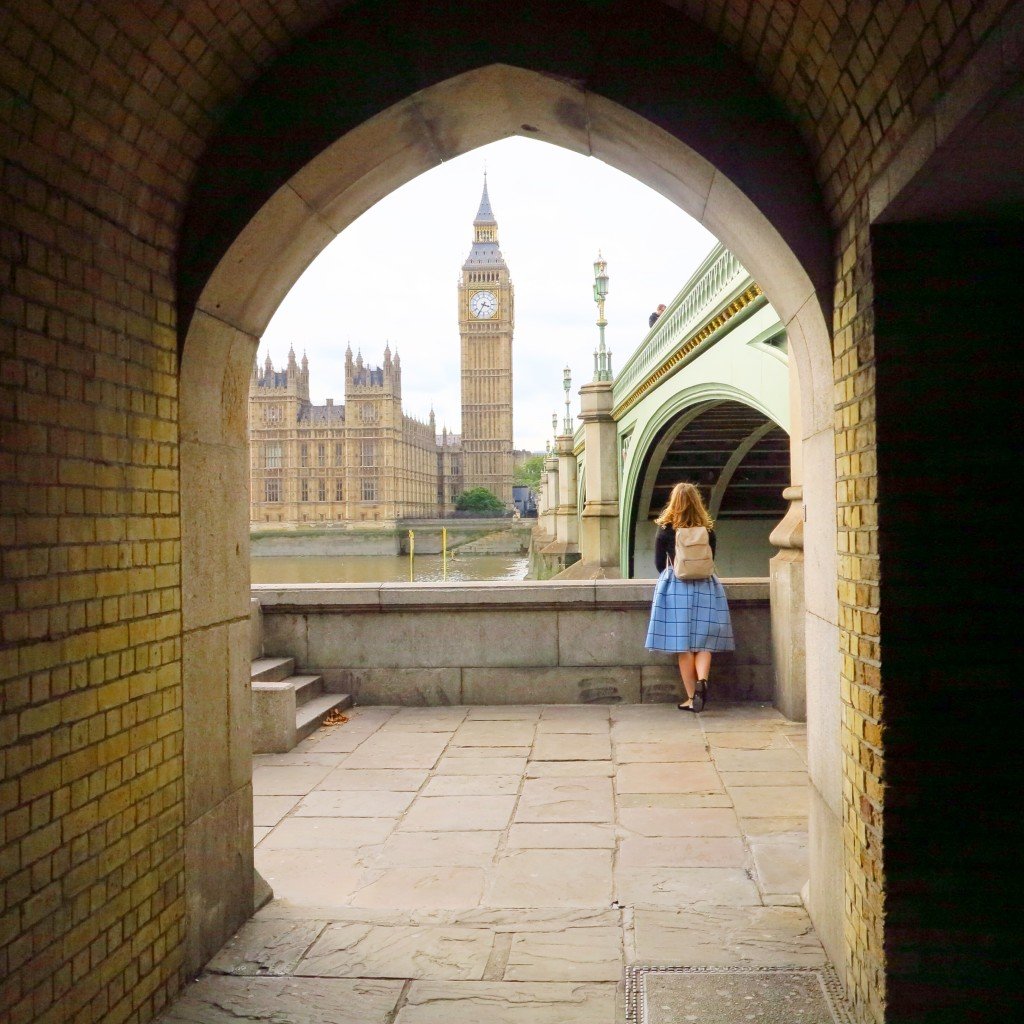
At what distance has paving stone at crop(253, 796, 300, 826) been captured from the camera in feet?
16.1

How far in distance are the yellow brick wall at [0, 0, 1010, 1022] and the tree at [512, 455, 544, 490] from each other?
11394cm

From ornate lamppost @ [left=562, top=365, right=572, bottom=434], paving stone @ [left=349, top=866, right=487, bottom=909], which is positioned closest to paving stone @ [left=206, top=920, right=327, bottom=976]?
paving stone @ [left=349, top=866, right=487, bottom=909]

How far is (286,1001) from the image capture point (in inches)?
122

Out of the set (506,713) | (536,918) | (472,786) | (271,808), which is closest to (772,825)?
(536,918)

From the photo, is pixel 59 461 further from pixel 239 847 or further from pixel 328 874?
pixel 328 874

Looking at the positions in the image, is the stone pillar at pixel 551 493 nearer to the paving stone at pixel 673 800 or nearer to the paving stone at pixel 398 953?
the paving stone at pixel 673 800

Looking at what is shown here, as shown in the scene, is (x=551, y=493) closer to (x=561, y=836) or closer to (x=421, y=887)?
(x=561, y=836)

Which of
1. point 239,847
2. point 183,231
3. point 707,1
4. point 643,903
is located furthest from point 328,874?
point 707,1

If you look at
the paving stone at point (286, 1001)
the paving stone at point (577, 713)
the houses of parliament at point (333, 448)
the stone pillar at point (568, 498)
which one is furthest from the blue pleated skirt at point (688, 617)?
the houses of parliament at point (333, 448)

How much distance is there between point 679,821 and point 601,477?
68.3 ft

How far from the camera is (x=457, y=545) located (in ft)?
243

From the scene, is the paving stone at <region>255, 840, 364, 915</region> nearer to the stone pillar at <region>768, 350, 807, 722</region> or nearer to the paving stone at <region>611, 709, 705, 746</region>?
the paving stone at <region>611, 709, 705, 746</region>

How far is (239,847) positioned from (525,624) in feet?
12.8

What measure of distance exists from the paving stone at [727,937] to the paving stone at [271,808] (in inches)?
81.4
